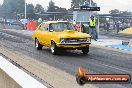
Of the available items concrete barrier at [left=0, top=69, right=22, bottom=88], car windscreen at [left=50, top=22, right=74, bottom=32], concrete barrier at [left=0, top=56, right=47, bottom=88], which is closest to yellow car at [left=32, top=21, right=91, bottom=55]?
car windscreen at [left=50, top=22, right=74, bottom=32]

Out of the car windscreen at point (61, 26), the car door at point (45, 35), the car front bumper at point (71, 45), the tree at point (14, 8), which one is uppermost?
the tree at point (14, 8)

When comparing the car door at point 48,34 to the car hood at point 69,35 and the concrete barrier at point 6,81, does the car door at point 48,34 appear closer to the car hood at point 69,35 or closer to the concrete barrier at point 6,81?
the car hood at point 69,35

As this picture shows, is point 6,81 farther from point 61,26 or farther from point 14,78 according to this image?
point 61,26

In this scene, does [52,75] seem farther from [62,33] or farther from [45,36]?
[45,36]

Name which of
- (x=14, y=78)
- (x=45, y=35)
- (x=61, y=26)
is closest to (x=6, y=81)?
(x=14, y=78)

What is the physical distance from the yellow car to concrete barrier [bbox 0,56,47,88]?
9559 millimetres

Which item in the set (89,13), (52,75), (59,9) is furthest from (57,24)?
(59,9)

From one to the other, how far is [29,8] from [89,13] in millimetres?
69878

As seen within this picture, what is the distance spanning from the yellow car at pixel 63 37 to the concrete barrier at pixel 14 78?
9559 millimetres

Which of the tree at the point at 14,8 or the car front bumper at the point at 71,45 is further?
the tree at the point at 14,8

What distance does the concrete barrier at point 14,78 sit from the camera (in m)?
3.73

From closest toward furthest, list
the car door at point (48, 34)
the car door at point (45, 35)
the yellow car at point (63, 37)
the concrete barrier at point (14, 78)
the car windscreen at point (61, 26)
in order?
the concrete barrier at point (14, 78) < the yellow car at point (63, 37) < the car door at point (48, 34) < the car windscreen at point (61, 26) < the car door at point (45, 35)

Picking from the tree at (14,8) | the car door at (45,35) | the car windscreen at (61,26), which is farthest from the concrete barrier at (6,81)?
the tree at (14,8)

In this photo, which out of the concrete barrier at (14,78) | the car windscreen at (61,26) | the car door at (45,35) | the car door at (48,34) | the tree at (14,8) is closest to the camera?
the concrete barrier at (14,78)
